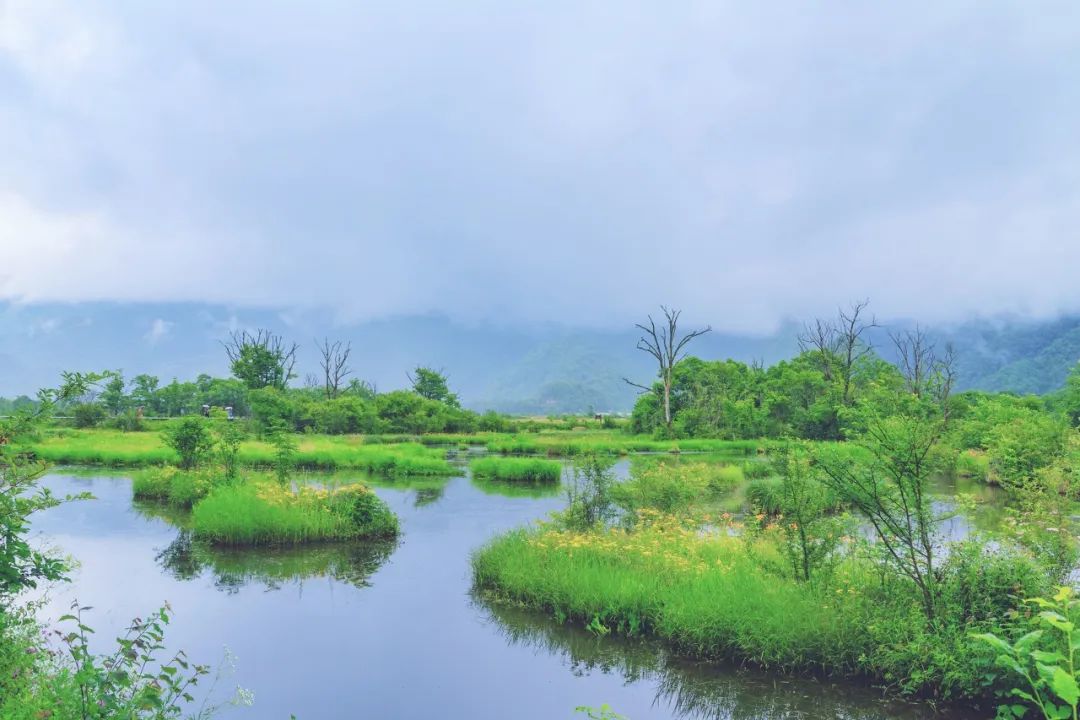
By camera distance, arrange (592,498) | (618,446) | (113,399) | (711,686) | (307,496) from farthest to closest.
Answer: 1. (113,399)
2. (618,446)
3. (307,496)
4. (592,498)
5. (711,686)

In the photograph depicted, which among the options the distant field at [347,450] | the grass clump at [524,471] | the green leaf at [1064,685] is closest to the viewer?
the green leaf at [1064,685]

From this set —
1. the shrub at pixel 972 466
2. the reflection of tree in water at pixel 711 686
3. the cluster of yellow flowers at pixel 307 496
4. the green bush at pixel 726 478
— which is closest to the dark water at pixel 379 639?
the reflection of tree in water at pixel 711 686

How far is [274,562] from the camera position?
15031 mm

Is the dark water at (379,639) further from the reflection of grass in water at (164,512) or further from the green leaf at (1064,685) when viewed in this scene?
the green leaf at (1064,685)

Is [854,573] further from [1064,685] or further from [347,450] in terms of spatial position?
[347,450]

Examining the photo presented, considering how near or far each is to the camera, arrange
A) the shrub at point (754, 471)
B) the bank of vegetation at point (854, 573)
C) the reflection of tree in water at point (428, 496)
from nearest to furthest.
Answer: the bank of vegetation at point (854, 573)
the reflection of tree in water at point (428, 496)
the shrub at point (754, 471)

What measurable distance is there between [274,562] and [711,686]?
1019cm

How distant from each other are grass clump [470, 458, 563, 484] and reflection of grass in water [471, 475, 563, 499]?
0.48 meters

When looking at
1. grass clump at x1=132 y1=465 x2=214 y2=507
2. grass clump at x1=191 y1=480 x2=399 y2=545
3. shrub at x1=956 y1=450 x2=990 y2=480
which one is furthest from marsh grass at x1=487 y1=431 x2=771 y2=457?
grass clump at x1=191 y1=480 x2=399 y2=545

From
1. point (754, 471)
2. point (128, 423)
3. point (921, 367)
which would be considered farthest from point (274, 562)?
point (921, 367)

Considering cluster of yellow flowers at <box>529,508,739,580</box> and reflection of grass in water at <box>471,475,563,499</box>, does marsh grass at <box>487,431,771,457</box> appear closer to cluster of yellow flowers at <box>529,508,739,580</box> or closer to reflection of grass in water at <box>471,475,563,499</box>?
reflection of grass in water at <box>471,475,563,499</box>

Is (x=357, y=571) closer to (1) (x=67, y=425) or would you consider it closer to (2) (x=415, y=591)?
(2) (x=415, y=591)

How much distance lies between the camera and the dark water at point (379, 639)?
8461mm

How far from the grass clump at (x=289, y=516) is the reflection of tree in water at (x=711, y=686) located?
25.1ft
